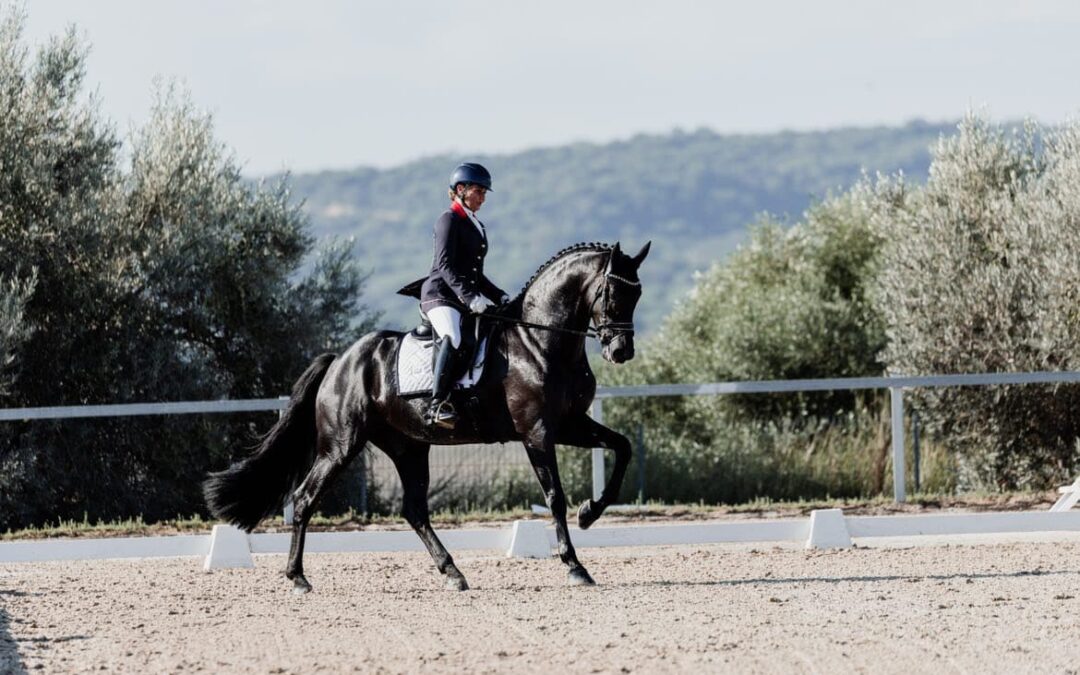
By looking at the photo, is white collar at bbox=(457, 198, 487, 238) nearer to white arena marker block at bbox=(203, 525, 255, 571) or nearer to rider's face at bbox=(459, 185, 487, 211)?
rider's face at bbox=(459, 185, 487, 211)

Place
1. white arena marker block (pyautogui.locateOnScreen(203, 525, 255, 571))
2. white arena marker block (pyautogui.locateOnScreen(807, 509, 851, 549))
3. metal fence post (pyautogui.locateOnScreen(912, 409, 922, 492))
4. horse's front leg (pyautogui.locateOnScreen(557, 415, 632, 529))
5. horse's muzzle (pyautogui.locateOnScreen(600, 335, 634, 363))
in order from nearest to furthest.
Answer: horse's muzzle (pyautogui.locateOnScreen(600, 335, 634, 363)), horse's front leg (pyautogui.locateOnScreen(557, 415, 632, 529)), white arena marker block (pyautogui.locateOnScreen(203, 525, 255, 571)), white arena marker block (pyautogui.locateOnScreen(807, 509, 851, 549)), metal fence post (pyautogui.locateOnScreen(912, 409, 922, 492))

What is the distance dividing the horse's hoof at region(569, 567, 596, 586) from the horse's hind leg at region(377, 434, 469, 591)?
0.61 meters

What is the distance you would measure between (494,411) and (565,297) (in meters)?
0.79

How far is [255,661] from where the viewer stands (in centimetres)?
646

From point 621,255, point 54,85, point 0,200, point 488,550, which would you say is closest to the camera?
point 621,255

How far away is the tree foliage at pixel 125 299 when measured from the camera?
15906 mm

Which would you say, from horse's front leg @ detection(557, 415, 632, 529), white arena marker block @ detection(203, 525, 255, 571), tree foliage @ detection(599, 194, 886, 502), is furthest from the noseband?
tree foliage @ detection(599, 194, 886, 502)

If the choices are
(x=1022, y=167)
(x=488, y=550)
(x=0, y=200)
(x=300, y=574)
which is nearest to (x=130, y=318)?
(x=0, y=200)

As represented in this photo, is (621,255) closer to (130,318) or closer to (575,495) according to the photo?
(130,318)

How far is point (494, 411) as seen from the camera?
911 centimetres

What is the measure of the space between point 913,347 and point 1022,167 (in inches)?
114

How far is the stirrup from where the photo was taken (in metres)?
8.99

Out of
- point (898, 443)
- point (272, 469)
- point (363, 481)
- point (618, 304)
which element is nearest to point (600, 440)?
point (618, 304)

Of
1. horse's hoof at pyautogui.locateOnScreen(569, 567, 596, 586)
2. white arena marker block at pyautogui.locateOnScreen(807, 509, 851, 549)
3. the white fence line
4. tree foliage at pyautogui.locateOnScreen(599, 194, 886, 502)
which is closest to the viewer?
horse's hoof at pyautogui.locateOnScreen(569, 567, 596, 586)
